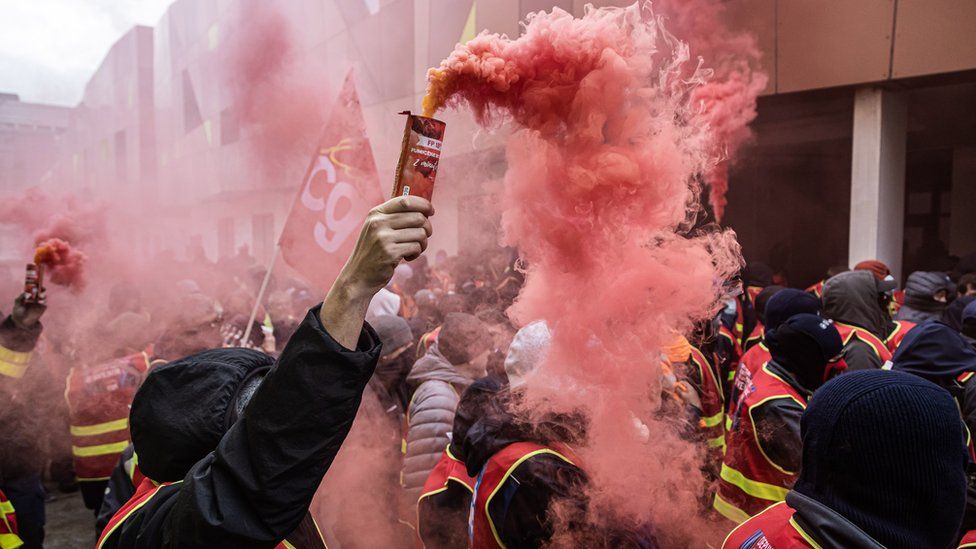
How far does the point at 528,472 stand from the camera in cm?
227

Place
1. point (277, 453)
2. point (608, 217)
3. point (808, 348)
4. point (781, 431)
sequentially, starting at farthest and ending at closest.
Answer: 1. point (808, 348)
2. point (781, 431)
3. point (608, 217)
4. point (277, 453)

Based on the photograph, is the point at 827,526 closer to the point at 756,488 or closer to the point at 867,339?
the point at 756,488

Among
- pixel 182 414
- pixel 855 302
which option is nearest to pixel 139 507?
pixel 182 414

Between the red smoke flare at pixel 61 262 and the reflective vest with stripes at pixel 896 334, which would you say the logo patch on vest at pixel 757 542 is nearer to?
the reflective vest with stripes at pixel 896 334

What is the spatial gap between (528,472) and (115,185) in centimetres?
1505

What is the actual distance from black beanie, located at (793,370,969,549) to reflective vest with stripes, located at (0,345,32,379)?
4865 millimetres

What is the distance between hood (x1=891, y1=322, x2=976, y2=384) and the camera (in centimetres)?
358

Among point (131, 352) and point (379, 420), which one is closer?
point (379, 420)

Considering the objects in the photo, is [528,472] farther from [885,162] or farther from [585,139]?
[885,162]

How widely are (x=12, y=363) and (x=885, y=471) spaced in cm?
504

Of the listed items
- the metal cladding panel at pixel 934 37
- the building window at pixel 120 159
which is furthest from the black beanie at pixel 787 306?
the building window at pixel 120 159

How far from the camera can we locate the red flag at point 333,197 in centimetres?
516

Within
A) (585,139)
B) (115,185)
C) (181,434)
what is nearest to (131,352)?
(181,434)

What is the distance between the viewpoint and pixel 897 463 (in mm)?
1568
